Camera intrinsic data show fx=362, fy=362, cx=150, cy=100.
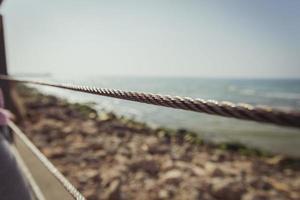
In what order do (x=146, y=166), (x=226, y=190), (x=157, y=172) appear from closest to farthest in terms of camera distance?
(x=226, y=190)
(x=157, y=172)
(x=146, y=166)

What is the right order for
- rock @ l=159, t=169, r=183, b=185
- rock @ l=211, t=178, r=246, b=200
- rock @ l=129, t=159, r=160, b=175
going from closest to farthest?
Result: rock @ l=211, t=178, r=246, b=200 → rock @ l=159, t=169, r=183, b=185 → rock @ l=129, t=159, r=160, b=175

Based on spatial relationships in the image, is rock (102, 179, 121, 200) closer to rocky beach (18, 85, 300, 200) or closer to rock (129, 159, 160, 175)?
rocky beach (18, 85, 300, 200)

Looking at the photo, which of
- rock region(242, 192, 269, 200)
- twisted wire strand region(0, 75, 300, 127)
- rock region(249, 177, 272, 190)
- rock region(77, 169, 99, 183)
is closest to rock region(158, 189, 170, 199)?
rock region(77, 169, 99, 183)

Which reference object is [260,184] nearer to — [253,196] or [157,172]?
[253,196]

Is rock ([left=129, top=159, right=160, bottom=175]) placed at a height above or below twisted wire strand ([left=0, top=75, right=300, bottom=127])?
below

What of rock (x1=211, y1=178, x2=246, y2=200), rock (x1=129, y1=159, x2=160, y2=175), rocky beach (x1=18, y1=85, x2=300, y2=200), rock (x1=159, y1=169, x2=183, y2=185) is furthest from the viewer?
rock (x1=129, y1=159, x2=160, y2=175)

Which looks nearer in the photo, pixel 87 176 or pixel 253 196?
pixel 87 176

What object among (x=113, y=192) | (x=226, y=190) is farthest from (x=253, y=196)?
(x=113, y=192)

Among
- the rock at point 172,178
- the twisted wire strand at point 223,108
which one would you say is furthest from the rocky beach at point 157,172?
the twisted wire strand at point 223,108

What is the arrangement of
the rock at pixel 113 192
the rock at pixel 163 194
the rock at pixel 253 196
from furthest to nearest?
the rock at pixel 253 196 → the rock at pixel 163 194 → the rock at pixel 113 192

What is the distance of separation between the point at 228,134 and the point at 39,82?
15922 millimetres

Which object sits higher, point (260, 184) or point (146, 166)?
point (146, 166)

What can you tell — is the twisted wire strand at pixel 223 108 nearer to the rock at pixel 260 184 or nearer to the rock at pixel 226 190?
the rock at pixel 226 190

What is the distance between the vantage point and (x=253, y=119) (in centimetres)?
50
